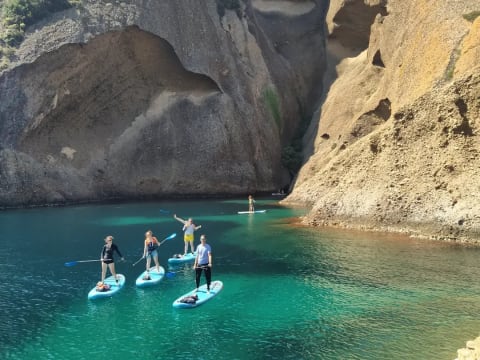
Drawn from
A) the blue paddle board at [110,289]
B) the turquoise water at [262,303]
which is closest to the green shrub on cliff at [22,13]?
the turquoise water at [262,303]

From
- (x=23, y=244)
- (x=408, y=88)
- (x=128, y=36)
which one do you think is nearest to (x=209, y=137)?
(x=128, y=36)

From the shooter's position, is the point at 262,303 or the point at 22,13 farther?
the point at 22,13

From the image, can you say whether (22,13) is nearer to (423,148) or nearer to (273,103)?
(273,103)

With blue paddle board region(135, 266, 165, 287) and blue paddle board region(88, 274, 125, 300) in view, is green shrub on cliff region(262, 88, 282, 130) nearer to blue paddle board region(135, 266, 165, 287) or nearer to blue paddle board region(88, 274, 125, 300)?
blue paddle board region(135, 266, 165, 287)

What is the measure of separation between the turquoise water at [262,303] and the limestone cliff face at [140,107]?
94.8ft

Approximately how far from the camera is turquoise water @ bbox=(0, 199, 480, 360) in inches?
554

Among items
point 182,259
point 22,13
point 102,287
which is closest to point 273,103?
point 22,13

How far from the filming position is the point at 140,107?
67250mm

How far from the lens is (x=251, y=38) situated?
73188 mm

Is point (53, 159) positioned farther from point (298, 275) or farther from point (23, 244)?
point (298, 275)

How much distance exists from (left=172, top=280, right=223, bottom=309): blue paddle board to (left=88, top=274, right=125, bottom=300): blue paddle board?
2842mm

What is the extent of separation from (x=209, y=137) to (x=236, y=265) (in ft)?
141

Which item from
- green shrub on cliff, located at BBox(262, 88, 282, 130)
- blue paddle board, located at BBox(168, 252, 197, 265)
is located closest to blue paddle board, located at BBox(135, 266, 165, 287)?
blue paddle board, located at BBox(168, 252, 197, 265)

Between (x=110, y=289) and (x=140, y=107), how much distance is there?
5036cm
